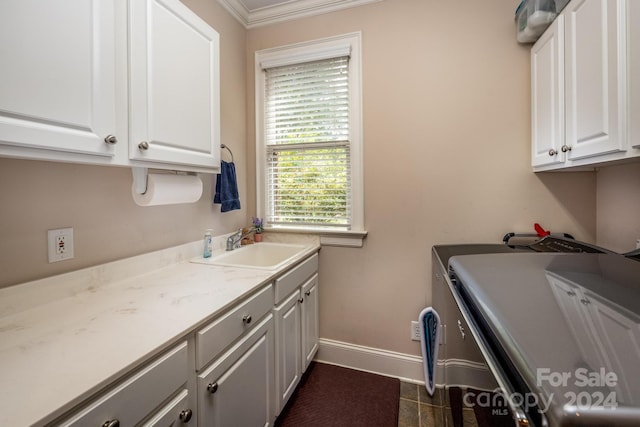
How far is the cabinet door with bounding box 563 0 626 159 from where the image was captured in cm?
104

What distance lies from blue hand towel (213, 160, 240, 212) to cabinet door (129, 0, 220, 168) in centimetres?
31

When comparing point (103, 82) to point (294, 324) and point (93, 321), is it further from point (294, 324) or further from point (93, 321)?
point (294, 324)

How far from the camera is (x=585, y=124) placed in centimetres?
121

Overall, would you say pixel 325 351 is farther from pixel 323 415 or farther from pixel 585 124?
pixel 585 124

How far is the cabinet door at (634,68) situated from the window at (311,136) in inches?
49.8

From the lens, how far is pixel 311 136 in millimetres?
2062

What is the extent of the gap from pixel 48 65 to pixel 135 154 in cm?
32

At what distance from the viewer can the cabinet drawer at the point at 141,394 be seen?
23.0 inches

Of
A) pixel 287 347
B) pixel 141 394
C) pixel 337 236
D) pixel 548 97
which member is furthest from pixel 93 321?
pixel 548 97

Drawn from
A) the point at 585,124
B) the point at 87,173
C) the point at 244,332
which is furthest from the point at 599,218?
the point at 87,173

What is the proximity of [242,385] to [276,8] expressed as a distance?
2.44 m

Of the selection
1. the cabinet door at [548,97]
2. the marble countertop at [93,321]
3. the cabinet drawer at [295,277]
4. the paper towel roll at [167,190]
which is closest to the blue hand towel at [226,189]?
the paper towel roll at [167,190]

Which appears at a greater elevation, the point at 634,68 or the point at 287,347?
the point at 634,68

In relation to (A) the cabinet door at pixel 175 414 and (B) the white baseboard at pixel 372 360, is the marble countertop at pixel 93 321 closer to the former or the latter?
(A) the cabinet door at pixel 175 414
